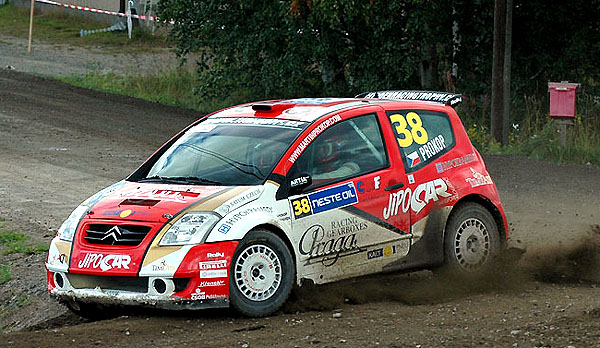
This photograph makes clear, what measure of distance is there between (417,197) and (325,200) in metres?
1.00

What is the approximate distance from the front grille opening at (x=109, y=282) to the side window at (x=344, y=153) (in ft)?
4.85

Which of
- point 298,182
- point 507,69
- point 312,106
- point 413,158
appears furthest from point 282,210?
point 507,69

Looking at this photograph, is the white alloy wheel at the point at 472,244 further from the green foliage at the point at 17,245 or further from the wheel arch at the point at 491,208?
the green foliage at the point at 17,245

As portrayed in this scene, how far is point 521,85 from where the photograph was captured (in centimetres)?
2095

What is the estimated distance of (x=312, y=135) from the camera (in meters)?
8.31

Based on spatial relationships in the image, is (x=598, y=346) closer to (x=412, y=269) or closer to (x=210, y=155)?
(x=412, y=269)

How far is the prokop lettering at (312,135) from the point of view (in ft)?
26.7

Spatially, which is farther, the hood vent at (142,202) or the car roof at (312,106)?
the car roof at (312,106)

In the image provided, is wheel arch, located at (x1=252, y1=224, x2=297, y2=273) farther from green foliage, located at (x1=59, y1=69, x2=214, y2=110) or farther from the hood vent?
green foliage, located at (x1=59, y1=69, x2=214, y2=110)

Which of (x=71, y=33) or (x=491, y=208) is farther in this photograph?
(x=71, y=33)

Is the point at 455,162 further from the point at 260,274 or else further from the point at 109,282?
the point at 109,282

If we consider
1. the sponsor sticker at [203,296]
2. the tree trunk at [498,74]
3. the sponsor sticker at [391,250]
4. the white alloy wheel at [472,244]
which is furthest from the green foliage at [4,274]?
the tree trunk at [498,74]

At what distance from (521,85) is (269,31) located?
5.15 metres

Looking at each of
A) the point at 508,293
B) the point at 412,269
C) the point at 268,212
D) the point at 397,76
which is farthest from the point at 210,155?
the point at 397,76
